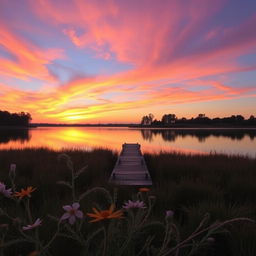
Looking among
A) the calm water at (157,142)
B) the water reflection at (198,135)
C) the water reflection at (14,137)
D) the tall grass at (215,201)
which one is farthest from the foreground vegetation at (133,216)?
the water reflection at (198,135)

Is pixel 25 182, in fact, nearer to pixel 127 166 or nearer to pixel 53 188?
pixel 53 188

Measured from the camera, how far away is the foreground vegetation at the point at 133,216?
1.65 m

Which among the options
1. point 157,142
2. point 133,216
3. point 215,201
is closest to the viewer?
point 133,216

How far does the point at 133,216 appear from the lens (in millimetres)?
1690

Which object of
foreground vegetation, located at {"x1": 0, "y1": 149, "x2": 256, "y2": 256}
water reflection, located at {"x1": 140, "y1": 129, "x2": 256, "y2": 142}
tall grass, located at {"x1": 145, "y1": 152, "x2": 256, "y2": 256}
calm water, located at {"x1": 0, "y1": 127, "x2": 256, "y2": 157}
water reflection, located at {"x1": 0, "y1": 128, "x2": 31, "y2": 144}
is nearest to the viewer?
foreground vegetation, located at {"x1": 0, "y1": 149, "x2": 256, "y2": 256}

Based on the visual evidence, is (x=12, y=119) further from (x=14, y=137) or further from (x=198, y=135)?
(x=198, y=135)

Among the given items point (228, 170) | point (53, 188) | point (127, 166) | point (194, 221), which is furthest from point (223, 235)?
point (127, 166)

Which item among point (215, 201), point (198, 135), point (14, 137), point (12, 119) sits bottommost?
point (198, 135)

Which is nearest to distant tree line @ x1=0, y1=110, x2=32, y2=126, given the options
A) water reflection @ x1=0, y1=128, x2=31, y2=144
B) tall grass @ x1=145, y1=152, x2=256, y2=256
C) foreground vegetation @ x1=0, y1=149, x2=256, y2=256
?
water reflection @ x1=0, y1=128, x2=31, y2=144

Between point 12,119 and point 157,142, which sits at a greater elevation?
point 12,119

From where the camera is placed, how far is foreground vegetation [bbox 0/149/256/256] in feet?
5.41

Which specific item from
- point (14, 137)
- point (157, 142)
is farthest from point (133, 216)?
point (14, 137)

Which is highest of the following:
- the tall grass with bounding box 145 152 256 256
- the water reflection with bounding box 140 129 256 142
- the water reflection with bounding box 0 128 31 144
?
the tall grass with bounding box 145 152 256 256

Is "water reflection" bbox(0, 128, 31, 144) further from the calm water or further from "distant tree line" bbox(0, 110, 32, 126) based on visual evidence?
"distant tree line" bbox(0, 110, 32, 126)
